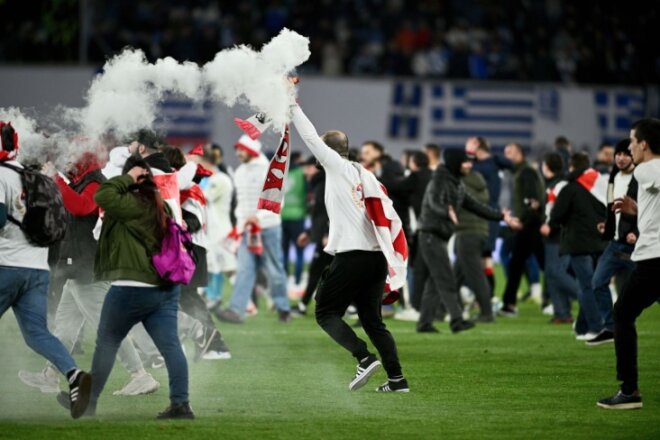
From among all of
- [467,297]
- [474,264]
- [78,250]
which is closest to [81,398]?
[78,250]

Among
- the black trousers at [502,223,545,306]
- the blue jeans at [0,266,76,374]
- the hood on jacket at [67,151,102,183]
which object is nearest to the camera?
the blue jeans at [0,266,76,374]

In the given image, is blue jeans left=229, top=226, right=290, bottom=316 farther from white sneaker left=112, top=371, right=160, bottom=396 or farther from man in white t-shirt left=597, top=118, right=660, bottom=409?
man in white t-shirt left=597, top=118, right=660, bottom=409

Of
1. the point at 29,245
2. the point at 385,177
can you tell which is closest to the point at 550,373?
the point at 29,245

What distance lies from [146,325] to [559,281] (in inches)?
385

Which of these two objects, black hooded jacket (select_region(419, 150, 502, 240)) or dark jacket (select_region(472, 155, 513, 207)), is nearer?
black hooded jacket (select_region(419, 150, 502, 240))

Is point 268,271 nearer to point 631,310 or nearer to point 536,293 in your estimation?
point 536,293

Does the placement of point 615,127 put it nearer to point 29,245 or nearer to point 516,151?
point 516,151

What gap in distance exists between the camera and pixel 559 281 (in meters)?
18.4

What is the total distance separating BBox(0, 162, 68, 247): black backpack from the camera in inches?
387

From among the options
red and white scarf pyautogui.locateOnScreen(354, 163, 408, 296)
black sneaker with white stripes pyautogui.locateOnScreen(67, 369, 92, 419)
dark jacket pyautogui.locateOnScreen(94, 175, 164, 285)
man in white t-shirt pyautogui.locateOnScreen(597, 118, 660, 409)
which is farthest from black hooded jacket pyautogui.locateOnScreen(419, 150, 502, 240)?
black sneaker with white stripes pyautogui.locateOnScreen(67, 369, 92, 419)

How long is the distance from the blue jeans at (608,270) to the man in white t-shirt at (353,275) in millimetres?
4054

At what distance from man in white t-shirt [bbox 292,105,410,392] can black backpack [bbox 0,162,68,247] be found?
2340mm

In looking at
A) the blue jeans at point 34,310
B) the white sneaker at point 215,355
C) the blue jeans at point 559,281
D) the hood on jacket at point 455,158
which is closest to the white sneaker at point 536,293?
the blue jeans at point 559,281

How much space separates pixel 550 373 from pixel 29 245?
5.41 m
